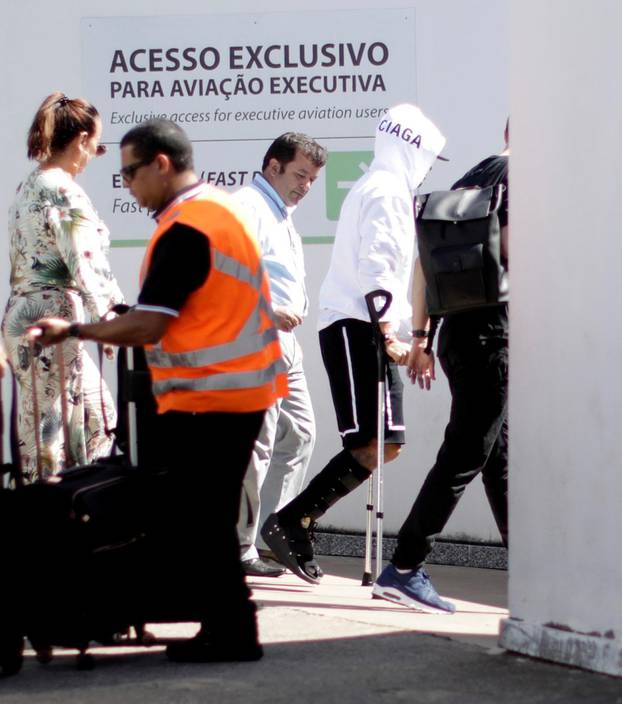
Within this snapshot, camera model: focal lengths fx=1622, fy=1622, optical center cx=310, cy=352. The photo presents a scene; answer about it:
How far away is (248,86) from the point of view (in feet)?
27.7

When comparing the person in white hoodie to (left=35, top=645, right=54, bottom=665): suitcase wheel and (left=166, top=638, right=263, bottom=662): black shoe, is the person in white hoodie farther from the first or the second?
(left=35, top=645, right=54, bottom=665): suitcase wheel

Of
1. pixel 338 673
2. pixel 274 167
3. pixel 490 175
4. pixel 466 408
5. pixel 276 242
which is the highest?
pixel 274 167

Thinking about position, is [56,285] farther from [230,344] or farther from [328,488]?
[328,488]

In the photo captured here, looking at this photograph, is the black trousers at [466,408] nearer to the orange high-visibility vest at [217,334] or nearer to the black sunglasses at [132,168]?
the orange high-visibility vest at [217,334]

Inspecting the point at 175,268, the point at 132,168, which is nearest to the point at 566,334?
the point at 175,268

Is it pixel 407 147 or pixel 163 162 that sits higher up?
pixel 407 147

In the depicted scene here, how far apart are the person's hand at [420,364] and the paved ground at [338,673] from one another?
0.95 m

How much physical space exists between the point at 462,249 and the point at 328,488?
5.27 feet

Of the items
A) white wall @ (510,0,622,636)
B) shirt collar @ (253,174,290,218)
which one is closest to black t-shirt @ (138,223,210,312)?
white wall @ (510,0,622,636)

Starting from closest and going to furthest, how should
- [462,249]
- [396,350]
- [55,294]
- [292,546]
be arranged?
[462,249], [55,294], [396,350], [292,546]

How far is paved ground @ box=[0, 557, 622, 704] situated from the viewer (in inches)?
183

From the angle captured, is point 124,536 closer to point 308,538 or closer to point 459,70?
point 308,538

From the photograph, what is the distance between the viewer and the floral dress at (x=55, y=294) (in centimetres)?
582

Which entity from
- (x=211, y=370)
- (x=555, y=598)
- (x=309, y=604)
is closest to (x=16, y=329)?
(x=211, y=370)
